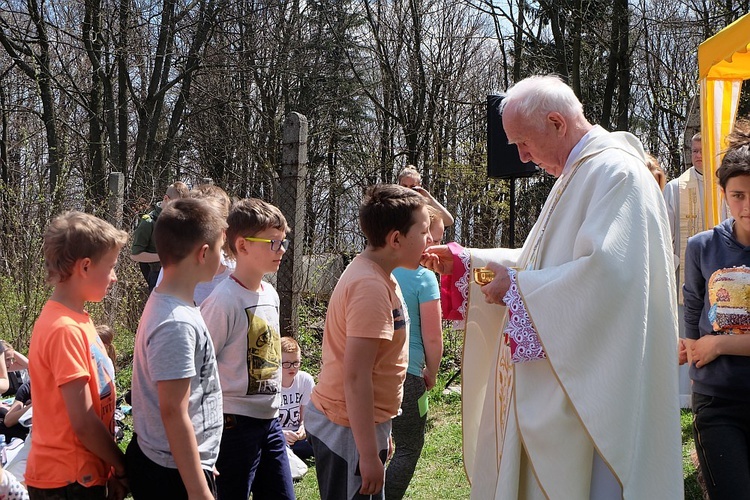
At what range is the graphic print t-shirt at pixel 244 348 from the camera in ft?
9.32

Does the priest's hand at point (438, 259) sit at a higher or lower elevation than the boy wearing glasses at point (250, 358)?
higher

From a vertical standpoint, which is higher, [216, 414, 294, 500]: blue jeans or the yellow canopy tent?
the yellow canopy tent

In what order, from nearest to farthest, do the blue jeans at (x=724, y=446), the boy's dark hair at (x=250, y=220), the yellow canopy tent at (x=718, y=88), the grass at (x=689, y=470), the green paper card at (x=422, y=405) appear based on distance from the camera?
the blue jeans at (x=724, y=446) → the boy's dark hair at (x=250, y=220) → the green paper card at (x=422, y=405) → the grass at (x=689, y=470) → the yellow canopy tent at (x=718, y=88)

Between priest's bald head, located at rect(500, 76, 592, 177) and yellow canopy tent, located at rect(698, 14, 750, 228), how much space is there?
2145 millimetres

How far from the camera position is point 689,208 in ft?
18.9

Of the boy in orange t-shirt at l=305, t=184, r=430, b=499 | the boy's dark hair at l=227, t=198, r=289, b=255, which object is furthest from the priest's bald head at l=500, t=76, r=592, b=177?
the boy's dark hair at l=227, t=198, r=289, b=255

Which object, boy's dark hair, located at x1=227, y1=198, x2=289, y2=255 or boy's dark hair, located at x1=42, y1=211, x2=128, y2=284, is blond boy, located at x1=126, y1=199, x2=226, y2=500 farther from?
boy's dark hair, located at x1=227, y1=198, x2=289, y2=255

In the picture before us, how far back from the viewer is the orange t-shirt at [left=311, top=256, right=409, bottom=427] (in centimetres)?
266

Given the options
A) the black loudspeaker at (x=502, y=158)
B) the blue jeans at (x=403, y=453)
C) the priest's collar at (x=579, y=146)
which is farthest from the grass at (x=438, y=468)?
the priest's collar at (x=579, y=146)

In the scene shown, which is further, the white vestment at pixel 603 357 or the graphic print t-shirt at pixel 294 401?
the graphic print t-shirt at pixel 294 401

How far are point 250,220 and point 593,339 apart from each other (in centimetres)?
141

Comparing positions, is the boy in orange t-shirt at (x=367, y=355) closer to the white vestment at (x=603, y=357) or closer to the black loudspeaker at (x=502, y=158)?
the white vestment at (x=603, y=357)

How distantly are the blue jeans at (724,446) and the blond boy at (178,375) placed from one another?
182 centimetres

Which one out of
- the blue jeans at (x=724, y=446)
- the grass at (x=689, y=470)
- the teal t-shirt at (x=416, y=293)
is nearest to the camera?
the blue jeans at (x=724, y=446)
